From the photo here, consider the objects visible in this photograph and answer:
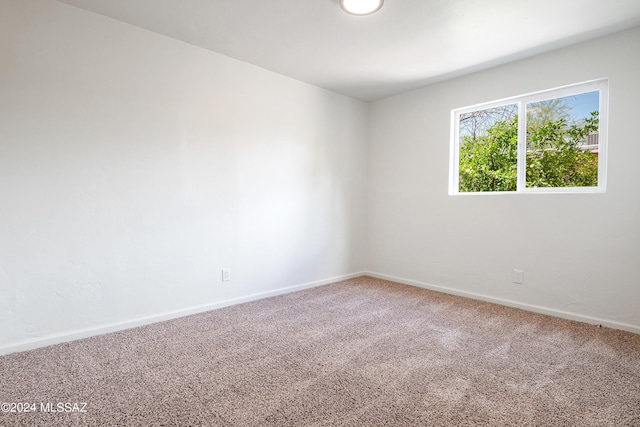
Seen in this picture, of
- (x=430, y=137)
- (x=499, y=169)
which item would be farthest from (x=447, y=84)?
(x=499, y=169)

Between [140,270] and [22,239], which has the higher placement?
[22,239]

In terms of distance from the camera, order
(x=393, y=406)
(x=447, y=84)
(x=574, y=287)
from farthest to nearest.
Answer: (x=447, y=84)
(x=574, y=287)
(x=393, y=406)

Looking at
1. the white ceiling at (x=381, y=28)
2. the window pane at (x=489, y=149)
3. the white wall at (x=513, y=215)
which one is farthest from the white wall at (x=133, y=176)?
the window pane at (x=489, y=149)

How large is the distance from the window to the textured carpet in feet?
4.12

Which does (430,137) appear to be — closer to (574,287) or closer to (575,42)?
(575,42)

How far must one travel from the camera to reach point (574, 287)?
2781 mm

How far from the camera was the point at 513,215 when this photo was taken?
123 inches

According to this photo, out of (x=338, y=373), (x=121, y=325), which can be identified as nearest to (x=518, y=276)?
(x=338, y=373)

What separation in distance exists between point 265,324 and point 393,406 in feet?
4.37

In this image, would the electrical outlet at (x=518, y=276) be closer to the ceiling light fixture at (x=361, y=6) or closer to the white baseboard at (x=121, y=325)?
the white baseboard at (x=121, y=325)

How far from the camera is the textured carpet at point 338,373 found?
4.94 feet

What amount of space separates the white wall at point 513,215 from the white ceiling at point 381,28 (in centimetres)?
25

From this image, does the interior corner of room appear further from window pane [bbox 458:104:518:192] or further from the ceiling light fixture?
the ceiling light fixture

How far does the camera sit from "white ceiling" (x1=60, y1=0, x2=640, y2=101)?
2.23m
